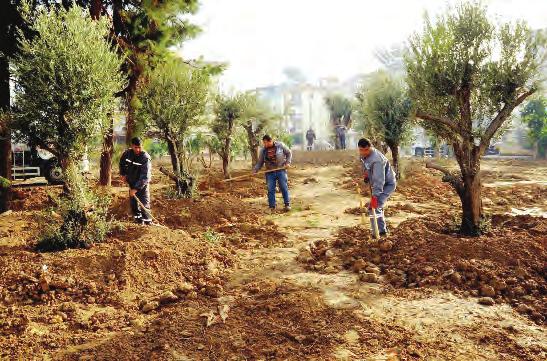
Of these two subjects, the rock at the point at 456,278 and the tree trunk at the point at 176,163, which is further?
the tree trunk at the point at 176,163

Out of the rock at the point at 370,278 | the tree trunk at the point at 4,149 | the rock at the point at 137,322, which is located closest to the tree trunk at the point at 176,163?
the tree trunk at the point at 4,149

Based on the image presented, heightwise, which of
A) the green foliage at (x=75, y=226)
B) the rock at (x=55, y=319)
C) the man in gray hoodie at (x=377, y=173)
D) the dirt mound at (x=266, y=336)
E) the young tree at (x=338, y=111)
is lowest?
the dirt mound at (x=266, y=336)

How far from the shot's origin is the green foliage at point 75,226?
5730 mm

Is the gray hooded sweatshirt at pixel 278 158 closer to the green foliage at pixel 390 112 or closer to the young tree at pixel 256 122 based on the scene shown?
the green foliage at pixel 390 112

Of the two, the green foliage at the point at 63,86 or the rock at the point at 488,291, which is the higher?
the green foliage at the point at 63,86

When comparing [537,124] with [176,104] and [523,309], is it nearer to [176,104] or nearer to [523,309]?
[176,104]

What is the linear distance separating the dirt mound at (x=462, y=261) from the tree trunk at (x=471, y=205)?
332 millimetres

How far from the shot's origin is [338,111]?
108 ft

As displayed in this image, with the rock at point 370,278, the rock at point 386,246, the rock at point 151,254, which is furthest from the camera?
the rock at point 386,246

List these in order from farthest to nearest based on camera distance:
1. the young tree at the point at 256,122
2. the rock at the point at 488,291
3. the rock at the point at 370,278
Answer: the young tree at the point at 256,122 → the rock at the point at 370,278 → the rock at the point at 488,291

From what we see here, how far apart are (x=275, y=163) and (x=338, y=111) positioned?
23.8 metres

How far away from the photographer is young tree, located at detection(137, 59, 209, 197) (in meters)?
10.7

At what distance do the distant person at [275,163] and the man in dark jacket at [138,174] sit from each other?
2.99m

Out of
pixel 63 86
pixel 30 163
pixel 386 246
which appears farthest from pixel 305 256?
pixel 30 163
